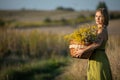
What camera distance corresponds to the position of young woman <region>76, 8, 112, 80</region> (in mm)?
5648

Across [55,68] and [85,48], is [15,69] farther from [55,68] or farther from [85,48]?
[85,48]

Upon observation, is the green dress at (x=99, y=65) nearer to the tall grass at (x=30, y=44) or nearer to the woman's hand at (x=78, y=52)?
the woman's hand at (x=78, y=52)

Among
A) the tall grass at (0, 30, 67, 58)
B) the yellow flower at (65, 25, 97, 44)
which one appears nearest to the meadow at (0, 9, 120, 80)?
the tall grass at (0, 30, 67, 58)

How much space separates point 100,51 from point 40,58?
10.9 m

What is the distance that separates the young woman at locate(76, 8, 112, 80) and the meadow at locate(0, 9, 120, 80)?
2.64 meters

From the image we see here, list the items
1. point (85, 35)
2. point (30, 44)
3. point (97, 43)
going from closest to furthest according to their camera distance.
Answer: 1. point (97, 43)
2. point (85, 35)
3. point (30, 44)

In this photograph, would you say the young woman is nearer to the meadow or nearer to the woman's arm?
the woman's arm

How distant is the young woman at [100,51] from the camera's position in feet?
18.5

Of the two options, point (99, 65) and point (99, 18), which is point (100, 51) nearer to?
point (99, 65)

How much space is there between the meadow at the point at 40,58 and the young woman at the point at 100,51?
8.67 feet

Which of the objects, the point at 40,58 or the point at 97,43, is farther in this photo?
the point at 40,58

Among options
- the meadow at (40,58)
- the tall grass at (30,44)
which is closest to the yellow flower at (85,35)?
the meadow at (40,58)

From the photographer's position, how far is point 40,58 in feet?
54.1

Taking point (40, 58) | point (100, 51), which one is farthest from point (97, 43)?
point (40, 58)
